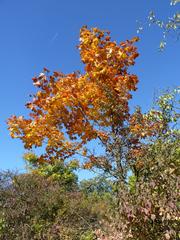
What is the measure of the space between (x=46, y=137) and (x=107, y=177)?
1.57 m

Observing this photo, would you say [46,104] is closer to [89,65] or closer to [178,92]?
[89,65]

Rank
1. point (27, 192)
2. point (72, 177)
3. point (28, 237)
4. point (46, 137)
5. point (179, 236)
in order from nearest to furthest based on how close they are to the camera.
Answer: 1. point (179, 236)
2. point (46, 137)
3. point (28, 237)
4. point (27, 192)
5. point (72, 177)

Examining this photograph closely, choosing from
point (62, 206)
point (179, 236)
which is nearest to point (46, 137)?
point (179, 236)

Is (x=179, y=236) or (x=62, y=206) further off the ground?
(x=62, y=206)

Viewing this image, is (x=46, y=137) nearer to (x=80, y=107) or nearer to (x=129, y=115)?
(x=80, y=107)

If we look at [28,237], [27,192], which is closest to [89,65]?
[28,237]

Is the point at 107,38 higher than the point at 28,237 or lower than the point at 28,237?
higher

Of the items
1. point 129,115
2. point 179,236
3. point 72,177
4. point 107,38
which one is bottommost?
point 179,236

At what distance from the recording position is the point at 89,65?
8.51 meters

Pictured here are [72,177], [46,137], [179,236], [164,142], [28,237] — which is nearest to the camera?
[179,236]

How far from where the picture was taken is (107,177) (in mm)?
8461

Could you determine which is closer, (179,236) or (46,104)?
(179,236)

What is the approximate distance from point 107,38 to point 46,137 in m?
2.61

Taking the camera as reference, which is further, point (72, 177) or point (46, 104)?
point (72, 177)
